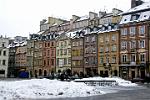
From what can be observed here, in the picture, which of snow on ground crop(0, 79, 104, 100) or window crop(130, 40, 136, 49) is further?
window crop(130, 40, 136, 49)

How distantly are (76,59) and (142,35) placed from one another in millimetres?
23079

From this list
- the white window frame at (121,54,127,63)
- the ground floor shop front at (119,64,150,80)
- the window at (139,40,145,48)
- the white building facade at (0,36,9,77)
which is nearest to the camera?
the ground floor shop front at (119,64,150,80)

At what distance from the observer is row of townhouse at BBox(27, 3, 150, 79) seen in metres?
68.1

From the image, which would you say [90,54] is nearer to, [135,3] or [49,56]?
[135,3]

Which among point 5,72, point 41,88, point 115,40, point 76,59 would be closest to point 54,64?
point 76,59

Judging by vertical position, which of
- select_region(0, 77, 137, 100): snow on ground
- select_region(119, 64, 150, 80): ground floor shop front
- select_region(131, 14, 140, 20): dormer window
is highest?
select_region(131, 14, 140, 20): dormer window

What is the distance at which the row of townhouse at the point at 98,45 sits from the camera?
224 ft

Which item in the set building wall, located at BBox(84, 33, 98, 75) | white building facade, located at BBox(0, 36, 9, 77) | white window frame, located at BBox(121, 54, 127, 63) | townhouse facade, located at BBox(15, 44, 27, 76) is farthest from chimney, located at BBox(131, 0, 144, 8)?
white building facade, located at BBox(0, 36, 9, 77)

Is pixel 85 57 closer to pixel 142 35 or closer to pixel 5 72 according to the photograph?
pixel 142 35

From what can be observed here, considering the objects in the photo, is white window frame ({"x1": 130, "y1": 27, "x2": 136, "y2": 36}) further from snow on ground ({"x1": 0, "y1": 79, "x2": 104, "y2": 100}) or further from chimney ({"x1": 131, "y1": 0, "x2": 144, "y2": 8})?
snow on ground ({"x1": 0, "y1": 79, "x2": 104, "y2": 100})

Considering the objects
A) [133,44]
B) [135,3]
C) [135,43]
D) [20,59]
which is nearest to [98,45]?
[133,44]

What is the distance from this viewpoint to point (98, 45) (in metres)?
78.7

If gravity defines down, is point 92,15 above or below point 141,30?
above

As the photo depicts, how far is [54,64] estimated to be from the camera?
93000 millimetres
